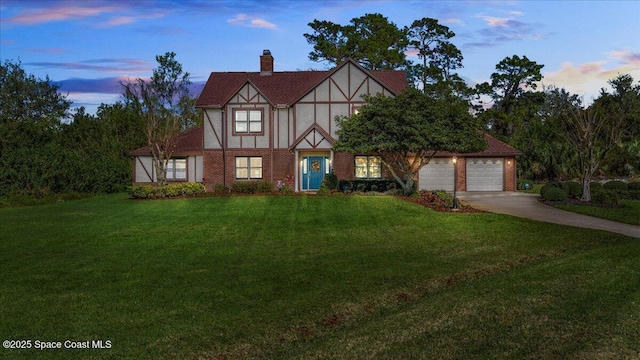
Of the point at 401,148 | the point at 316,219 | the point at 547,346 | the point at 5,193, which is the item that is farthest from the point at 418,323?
the point at 5,193

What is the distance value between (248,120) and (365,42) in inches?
784

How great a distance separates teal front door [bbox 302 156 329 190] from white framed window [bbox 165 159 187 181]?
8.14m

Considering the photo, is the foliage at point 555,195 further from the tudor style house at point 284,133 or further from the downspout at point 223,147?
the downspout at point 223,147

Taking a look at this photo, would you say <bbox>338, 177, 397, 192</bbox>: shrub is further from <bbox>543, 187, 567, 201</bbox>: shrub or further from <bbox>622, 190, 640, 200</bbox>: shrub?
<bbox>622, 190, 640, 200</bbox>: shrub

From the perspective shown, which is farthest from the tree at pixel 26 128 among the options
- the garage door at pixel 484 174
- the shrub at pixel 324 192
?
the garage door at pixel 484 174

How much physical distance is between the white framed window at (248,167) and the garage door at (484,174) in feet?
44.3

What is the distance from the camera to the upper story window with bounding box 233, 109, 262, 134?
3349cm

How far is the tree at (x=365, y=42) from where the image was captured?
4878 cm

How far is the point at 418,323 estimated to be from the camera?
24.7 feet

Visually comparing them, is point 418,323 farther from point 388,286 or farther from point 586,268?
point 586,268

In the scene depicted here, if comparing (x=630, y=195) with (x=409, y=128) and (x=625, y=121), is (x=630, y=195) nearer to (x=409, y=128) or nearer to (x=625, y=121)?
(x=409, y=128)

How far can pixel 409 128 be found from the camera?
84.8 feet

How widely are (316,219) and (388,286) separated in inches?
365

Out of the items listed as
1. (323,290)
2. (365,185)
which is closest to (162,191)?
(365,185)
